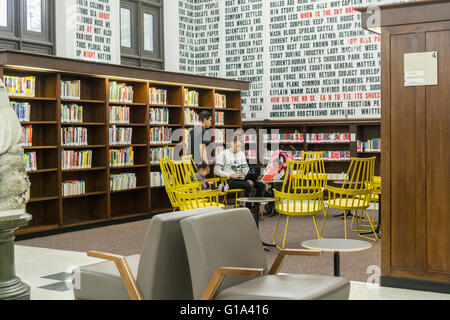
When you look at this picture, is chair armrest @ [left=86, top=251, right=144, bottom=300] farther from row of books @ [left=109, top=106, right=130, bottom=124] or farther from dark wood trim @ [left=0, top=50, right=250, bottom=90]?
row of books @ [left=109, top=106, right=130, bottom=124]

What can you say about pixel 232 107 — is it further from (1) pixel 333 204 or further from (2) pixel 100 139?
(1) pixel 333 204

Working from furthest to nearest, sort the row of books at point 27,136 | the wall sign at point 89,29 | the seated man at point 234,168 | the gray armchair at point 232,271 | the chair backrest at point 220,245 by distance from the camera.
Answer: the wall sign at point 89,29
the seated man at point 234,168
the row of books at point 27,136
the chair backrest at point 220,245
the gray armchair at point 232,271

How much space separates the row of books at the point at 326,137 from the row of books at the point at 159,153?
281 centimetres

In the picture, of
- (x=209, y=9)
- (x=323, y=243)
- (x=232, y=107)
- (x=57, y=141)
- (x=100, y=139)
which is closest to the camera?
(x=323, y=243)

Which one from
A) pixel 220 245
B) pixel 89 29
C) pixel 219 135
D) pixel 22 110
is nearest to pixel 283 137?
pixel 219 135

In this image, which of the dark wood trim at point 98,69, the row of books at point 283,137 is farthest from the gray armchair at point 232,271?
the row of books at point 283,137

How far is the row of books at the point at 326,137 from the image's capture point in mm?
10461

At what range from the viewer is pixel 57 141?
24.5 feet

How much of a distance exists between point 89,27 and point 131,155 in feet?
8.22

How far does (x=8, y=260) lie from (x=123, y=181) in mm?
4441

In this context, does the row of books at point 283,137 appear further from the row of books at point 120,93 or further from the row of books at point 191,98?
the row of books at point 120,93

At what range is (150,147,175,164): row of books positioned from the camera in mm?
9109

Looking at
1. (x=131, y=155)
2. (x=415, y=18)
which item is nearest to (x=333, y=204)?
(x=415, y=18)

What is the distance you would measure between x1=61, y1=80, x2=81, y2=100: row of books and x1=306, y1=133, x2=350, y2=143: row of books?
466 centimetres
